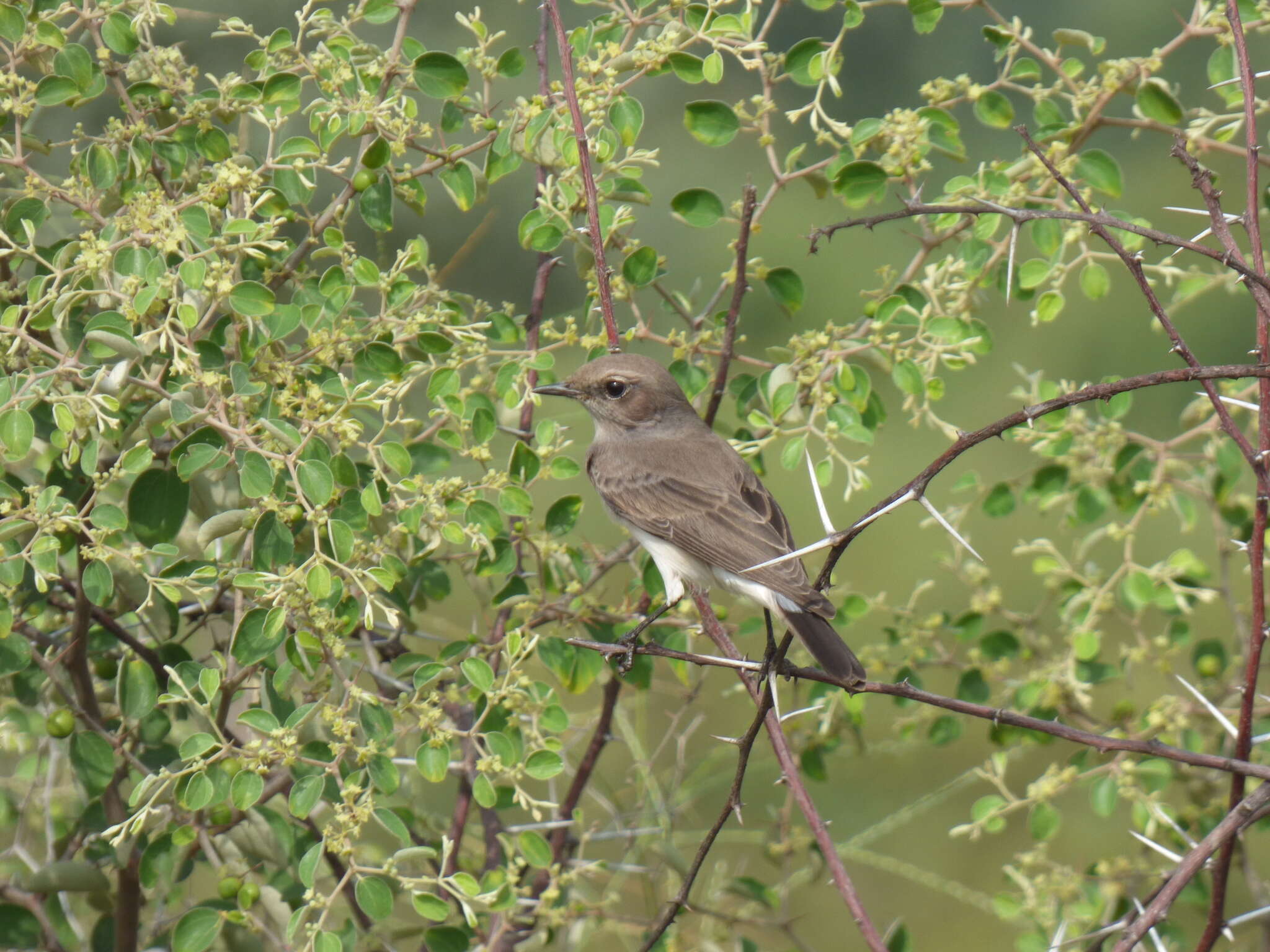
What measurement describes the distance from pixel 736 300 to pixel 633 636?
2.95ft

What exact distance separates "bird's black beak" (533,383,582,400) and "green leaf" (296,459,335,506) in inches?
46.5

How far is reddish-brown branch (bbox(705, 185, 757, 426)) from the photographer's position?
2.96 metres

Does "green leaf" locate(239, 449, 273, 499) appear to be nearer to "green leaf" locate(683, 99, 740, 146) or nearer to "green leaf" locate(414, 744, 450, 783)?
"green leaf" locate(414, 744, 450, 783)

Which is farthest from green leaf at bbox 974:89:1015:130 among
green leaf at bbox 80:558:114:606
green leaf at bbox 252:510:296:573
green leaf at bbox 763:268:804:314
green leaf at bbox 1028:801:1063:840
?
green leaf at bbox 80:558:114:606

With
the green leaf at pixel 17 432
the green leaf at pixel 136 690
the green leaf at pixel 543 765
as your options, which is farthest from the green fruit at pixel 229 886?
the green leaf at pixel 17 432

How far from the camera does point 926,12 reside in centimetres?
314

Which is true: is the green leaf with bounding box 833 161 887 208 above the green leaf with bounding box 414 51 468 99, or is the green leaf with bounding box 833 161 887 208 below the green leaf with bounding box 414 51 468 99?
below

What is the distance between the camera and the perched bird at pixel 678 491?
3.61 m

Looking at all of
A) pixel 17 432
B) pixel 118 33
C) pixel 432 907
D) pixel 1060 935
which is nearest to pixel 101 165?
pixel 118 33

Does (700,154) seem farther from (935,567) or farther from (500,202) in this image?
(935,567)

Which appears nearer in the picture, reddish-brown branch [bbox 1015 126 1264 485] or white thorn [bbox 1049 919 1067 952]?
reddish-brown branch [bbox 1015 126 1264 485]

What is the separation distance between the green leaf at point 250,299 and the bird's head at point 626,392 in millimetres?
1451

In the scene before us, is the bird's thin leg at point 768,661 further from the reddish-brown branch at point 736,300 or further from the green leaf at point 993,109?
the green leaf at point 993,109

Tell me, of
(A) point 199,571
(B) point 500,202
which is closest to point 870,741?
(B) point 500,202
